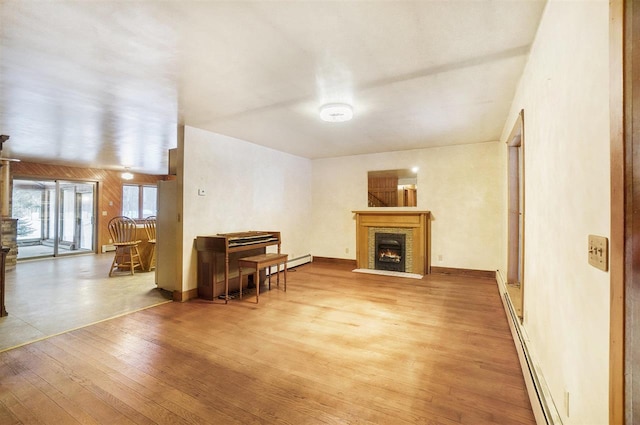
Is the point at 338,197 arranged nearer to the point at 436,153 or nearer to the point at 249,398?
the point at 436,153

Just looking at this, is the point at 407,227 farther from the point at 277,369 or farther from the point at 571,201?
the point at 571,201

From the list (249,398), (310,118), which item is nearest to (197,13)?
(310,118)

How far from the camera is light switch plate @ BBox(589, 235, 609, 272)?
2.90 ft

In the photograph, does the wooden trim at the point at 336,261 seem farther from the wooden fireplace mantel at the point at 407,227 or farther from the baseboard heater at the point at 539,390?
the baseboard heater at the point at 539,390

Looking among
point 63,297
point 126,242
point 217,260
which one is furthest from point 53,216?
point 217,260

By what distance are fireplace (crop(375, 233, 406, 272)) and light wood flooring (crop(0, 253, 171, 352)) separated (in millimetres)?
3859

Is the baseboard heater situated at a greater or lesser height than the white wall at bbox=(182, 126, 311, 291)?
lesser

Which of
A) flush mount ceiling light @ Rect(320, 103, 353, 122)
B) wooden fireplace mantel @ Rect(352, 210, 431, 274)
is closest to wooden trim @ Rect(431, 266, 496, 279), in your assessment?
wooden fireplace mantel @ Rect(352, 210, 431, 274)

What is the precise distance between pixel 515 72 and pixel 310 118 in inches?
86.5

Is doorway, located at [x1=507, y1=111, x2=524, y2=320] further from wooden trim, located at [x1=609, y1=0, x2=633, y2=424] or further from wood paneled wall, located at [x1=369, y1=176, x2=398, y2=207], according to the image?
wooden trim, located at [x1=609, y1=0, x2=633, y2=424]

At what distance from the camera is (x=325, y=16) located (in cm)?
173

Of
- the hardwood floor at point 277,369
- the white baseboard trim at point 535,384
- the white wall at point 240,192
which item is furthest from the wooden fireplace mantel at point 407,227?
the white baseboard trim at point 535,384

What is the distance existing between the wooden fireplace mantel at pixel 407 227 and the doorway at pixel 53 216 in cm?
775

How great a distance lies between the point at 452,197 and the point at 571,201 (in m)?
4.36
